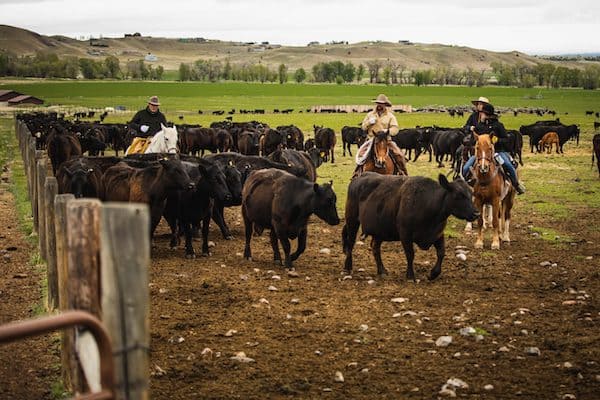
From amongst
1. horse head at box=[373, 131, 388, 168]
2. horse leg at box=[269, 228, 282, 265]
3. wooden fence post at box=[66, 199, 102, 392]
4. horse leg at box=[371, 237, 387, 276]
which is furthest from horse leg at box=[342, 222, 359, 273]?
wooden fence post at box=[66, 199, 102, 392]

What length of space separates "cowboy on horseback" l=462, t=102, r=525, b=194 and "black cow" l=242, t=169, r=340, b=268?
3590 millimetres

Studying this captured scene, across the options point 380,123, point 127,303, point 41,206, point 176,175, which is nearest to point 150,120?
point 176,175

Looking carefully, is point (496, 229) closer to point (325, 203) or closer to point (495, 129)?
point (495, 129)

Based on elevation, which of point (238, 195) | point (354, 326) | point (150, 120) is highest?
point (150, 120)

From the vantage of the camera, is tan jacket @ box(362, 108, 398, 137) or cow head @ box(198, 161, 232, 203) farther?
tan jacket @ box(362, 108, 398, 137)

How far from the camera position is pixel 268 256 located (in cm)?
1264

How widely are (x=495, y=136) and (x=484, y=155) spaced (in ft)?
2.01

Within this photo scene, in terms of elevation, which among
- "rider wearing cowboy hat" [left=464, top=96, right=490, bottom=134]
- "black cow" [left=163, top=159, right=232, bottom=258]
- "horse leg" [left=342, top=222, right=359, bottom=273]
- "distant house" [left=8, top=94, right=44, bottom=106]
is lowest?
"distant house" [left=8, top=94, right=44, bottom=106]

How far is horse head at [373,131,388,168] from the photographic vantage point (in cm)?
1429

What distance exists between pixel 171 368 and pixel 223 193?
5822 mm

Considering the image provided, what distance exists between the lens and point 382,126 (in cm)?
1485

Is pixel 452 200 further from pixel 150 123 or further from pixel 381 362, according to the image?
pixel 150 123

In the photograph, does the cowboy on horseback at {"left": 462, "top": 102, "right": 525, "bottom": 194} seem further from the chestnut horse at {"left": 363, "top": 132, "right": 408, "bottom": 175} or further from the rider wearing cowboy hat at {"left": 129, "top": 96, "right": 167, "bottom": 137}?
the rider wearing cowboy hat at {"left": 129, "top": 96, "right": 167, "bottom": 137}

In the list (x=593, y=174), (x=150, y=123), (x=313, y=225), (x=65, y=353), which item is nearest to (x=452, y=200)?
(x=313, y=225)
